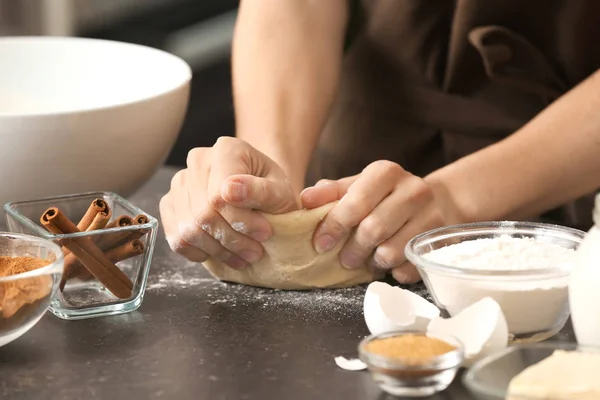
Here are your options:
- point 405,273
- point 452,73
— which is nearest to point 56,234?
point 405,273

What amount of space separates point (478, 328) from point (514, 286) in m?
0.06

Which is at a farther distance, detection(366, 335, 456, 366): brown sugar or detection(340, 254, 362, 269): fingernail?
detection(340, 254, 362, 269): fingernail

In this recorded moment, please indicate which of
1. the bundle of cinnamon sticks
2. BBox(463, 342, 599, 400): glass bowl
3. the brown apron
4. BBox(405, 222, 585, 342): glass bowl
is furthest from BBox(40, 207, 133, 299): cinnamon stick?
the brown apron

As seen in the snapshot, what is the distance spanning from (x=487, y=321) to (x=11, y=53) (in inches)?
38.3

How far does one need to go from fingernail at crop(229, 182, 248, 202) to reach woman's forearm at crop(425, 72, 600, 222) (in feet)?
0.80

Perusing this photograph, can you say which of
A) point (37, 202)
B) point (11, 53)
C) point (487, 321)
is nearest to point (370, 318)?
point (487, 321)

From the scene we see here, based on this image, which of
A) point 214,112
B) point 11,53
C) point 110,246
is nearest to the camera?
point 110,246

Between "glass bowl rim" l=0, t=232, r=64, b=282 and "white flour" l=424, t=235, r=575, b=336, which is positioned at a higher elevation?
"white flour" l=424, t=235, r=575, b=336

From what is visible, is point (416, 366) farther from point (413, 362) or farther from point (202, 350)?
point (202, 350)

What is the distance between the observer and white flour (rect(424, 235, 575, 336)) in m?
0.94

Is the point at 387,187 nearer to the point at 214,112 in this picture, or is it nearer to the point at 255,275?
the point at 255,275

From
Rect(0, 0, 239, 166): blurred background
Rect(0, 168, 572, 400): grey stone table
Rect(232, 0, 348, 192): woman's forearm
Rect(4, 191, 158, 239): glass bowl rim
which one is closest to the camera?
Rect(0, 168, 572, 400): grey stone table

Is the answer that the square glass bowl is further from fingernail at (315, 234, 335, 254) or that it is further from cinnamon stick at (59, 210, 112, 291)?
fingernail at (315, 234, 335, 254)

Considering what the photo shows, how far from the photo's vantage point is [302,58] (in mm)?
1445
